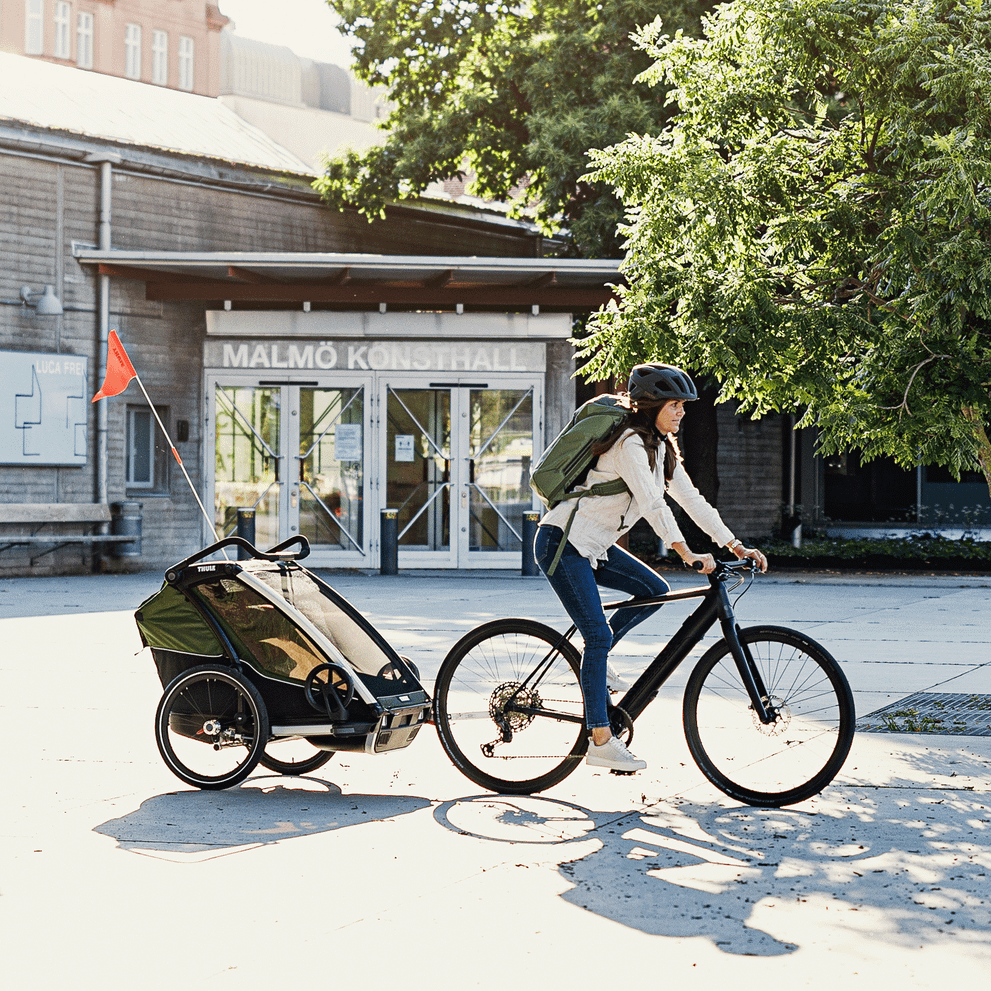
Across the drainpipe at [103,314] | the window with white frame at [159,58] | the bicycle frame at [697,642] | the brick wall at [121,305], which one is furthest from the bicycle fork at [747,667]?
the window with white frame at [159,58]

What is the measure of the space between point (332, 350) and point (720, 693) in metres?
14.2

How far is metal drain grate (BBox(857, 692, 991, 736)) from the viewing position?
7.39m

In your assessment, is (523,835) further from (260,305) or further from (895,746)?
(260,305)

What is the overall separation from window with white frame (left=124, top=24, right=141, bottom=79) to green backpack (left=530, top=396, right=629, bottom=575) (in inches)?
2333

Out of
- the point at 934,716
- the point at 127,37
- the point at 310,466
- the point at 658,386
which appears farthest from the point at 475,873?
the point at 127,37

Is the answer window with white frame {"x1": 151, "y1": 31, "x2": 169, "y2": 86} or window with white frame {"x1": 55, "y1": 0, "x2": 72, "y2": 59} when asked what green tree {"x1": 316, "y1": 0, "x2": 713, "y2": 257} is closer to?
window with white frame {"x1": 55, "y1": 0, "x2": 72, "y2": 59}

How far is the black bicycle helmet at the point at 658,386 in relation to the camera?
5.68 meters

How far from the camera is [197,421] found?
19531 millimetres

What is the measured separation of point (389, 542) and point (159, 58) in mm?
48764

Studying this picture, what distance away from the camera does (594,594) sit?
18.7 ft

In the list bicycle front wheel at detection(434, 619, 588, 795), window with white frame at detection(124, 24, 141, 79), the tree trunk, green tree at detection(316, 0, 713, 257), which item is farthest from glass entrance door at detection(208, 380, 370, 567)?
window with white frame at detection(124, 24, 141, 79)

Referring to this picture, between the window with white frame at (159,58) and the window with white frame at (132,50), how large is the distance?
614 millimetres

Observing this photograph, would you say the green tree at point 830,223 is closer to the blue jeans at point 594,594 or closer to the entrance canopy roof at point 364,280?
the blue jeans at point 594,594

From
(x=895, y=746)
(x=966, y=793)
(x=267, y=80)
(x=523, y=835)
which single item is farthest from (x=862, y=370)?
(x=267, y=80)
